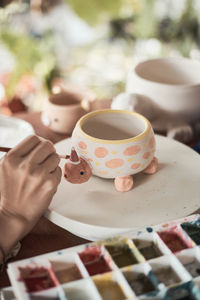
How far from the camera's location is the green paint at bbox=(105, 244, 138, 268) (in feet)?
2.07

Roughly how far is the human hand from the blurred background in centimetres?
139

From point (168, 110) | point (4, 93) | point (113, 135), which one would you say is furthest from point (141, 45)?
point (113, 135)

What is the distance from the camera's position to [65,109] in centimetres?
99

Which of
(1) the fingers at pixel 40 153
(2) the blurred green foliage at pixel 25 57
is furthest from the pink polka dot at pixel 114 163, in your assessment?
(2) the blurred green foliage at pixel 25 57

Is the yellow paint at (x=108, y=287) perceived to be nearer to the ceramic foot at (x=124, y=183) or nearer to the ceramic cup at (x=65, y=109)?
the ceramic foot at (x=124, y=183)

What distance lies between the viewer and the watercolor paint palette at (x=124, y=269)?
574 mm

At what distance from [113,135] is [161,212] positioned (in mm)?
185

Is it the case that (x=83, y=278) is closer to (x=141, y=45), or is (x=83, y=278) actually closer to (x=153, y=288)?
(x=153, y=288)

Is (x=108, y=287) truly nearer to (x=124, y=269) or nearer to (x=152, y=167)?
(x=124, y=269)

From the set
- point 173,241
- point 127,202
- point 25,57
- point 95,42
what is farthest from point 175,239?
point 95,42

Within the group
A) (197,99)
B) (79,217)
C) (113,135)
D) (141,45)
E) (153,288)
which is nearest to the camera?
(153,288)

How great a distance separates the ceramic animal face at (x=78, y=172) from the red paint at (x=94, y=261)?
0.54 ft

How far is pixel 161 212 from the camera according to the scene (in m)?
0.74

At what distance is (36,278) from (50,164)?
0.61 feet
